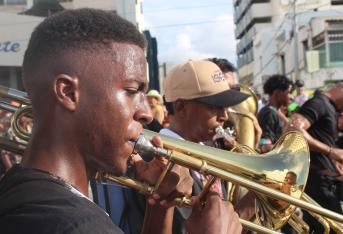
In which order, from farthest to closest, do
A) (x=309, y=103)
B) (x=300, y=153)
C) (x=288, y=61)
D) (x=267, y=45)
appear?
(x=267, y=45) < (x=288, y=61) < (x=309, y=103) < (x=300, y=153)

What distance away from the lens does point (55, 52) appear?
1.34 metres

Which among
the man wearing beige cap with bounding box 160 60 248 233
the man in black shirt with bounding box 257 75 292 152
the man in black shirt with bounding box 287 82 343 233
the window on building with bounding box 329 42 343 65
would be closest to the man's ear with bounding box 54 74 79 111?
the man wearing beige cap with bounding box 160 60 248 233

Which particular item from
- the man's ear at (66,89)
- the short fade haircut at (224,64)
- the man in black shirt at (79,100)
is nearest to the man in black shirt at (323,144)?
the short fade haircut at (224,64)

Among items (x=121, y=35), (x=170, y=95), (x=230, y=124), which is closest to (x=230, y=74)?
(x=230, y=124)

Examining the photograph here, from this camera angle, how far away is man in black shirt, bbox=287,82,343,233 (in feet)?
14.1

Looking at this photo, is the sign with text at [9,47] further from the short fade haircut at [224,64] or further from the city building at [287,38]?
the short fade haircut at [224,64]

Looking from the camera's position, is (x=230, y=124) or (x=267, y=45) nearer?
(x=230, y=124)

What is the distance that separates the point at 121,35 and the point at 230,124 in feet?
10.7

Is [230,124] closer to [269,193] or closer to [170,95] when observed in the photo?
[170,95]

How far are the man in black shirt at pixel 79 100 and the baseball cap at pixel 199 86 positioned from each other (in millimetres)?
1404

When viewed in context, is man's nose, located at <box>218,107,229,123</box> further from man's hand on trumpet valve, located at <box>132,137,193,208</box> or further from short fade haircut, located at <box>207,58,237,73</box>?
short fade haircut, located at <box>207,58,237,73</box>

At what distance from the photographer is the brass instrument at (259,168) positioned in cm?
201

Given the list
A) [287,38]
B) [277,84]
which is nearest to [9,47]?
[277,84]

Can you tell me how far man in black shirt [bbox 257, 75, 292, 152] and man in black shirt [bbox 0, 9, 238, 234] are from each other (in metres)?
3.49
